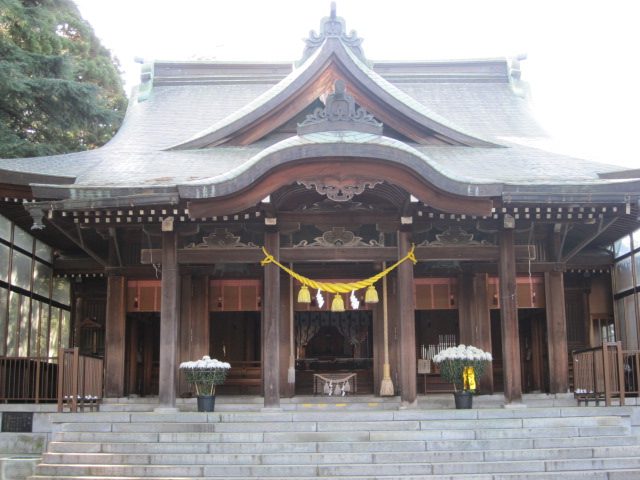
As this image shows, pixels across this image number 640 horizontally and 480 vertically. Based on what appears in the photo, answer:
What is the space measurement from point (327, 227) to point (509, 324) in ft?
11.4

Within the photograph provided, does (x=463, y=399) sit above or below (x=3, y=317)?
below

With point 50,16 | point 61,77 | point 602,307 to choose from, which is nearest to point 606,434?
point 602,307

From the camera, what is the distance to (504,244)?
14383mm

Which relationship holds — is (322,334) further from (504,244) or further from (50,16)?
(50,16)

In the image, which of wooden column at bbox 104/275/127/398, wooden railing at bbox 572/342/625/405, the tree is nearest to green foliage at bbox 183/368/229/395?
wooden column at bbox 104/275/127/398

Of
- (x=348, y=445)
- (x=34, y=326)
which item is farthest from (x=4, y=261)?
(x=348, y=445)

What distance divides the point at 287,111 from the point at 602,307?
8.90 metres

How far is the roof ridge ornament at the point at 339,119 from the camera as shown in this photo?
45.4ft

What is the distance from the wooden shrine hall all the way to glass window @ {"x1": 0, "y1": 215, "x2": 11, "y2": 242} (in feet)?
1.14

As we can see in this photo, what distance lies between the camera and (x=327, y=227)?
14.5 m

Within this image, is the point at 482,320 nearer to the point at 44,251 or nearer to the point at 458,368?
the point at 458,368

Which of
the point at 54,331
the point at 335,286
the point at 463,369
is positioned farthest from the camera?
the point at 54,331

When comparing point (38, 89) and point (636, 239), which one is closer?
point (636, 239)

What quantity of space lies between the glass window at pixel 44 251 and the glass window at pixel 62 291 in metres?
0.76
